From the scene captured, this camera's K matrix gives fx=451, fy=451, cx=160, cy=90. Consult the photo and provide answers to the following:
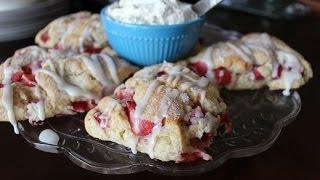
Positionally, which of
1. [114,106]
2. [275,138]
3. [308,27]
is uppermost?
[114,106]

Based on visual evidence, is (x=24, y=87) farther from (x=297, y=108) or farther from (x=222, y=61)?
(x=297, y=108)

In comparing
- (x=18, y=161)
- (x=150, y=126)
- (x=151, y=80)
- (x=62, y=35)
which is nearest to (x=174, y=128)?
(x=150, y=126)

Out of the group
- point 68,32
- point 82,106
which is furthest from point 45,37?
point 82,106

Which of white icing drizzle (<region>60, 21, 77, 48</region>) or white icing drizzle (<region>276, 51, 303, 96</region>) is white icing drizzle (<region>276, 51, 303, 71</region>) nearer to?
white icing drizzle (<region>276, 51, 303, 96</region>)

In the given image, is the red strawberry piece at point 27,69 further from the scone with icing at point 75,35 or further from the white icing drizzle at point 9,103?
the scone with icing at point 75,35

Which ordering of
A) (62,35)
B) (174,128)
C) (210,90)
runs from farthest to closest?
(62,35), (210,90), (174,128)

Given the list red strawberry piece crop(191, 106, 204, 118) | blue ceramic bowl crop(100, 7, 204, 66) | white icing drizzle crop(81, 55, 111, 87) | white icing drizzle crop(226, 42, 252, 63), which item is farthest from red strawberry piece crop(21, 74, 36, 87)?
white icing drizzle crop(226, 42, 252, 63)

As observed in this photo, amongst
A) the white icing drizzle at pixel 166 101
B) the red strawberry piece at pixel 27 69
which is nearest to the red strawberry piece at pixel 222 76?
the white icing drizzle at pixel 166 101
